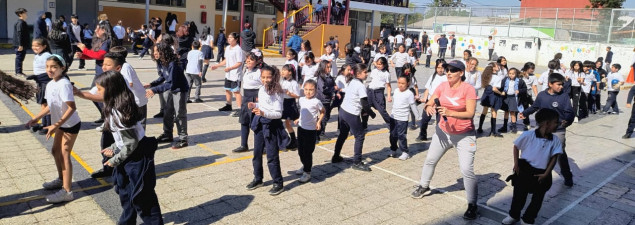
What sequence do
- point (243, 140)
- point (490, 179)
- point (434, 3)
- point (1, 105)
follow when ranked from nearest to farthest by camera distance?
point (490, 179)
point (243, 140)
point (1, 105)
point (434, 3)

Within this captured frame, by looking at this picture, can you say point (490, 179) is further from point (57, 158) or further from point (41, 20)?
point (41, 20)

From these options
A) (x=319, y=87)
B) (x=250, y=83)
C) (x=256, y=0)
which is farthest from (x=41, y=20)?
(x=256, y=0)

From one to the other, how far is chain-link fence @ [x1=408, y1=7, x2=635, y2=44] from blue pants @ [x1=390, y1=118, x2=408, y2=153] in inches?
1034

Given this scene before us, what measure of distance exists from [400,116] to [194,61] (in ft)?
16.4

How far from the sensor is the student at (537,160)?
490cm

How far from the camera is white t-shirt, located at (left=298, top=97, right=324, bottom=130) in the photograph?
19.5 feet

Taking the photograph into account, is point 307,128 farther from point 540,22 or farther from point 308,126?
point 540,22

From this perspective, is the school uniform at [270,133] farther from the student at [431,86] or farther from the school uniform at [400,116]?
the student at [431,86]

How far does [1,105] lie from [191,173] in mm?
5826

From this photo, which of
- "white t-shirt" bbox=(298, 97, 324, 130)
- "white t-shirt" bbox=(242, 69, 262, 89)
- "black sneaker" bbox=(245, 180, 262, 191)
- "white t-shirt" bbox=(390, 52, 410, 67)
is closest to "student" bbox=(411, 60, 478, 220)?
"white t-shirt" bbox=(298, 97, 324, 130)

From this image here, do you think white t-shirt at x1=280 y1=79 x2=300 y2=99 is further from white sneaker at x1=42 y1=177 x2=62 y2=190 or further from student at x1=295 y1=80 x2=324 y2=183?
white sneaker at x1=42 y1=177 x2=62 y2=190

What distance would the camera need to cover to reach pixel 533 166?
4.93m

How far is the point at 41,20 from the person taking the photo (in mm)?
13023

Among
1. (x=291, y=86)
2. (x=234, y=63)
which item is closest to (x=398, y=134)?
(x=291, y=86)
